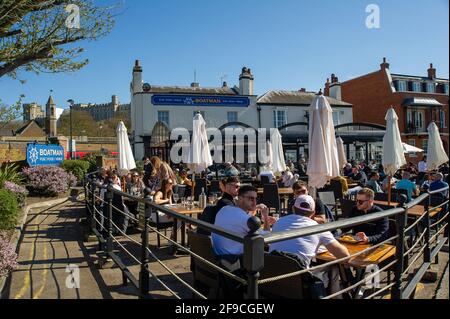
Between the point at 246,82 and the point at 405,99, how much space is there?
19.4m

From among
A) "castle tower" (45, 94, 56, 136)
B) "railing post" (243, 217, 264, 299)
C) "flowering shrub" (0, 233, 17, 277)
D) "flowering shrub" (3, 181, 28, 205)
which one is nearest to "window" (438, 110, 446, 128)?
"flowering shrub" (3, 181, 28, 205)

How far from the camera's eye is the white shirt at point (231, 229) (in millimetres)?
3461

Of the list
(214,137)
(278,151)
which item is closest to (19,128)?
(214,137)

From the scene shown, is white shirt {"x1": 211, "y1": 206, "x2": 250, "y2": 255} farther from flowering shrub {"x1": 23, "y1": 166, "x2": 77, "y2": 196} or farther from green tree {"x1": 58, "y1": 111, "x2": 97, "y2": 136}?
green tree {"x1": 58, "y1": 111, "x2": 97, "y2": 136}

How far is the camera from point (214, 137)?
71.8 feet

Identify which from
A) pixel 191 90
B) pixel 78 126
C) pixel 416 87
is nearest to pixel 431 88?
pixel 416 87

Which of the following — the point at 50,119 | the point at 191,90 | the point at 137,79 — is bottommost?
the point at 50,119

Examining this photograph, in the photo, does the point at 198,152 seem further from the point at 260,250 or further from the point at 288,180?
the point at 260,250

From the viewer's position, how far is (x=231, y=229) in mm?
3525

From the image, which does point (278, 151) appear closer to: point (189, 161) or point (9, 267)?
point (189, 161)

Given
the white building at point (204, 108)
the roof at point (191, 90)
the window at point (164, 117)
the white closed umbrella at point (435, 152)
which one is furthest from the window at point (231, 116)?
the white closed umbrella at point (435, 152)

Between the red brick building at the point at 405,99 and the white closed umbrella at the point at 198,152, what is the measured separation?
97.5 ft
